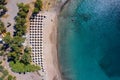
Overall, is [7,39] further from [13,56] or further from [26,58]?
[26,58]

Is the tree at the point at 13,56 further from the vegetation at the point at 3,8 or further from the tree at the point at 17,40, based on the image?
the vegetation at the point at 3,8

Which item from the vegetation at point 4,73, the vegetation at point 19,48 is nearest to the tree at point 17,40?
the vegetation at point 19,48

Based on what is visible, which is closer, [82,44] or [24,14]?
[24,14]

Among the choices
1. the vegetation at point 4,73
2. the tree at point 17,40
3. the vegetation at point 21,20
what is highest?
the vegetation at point 21,20

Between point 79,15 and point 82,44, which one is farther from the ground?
point 79,15

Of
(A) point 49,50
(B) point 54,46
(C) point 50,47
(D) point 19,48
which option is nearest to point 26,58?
(D) point 19,48

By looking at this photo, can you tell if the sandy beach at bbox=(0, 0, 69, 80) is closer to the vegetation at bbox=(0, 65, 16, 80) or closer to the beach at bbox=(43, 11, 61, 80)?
the beach at bbox=(43, 11, 61, 80)

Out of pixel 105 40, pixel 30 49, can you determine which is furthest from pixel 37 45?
pixel 105 40

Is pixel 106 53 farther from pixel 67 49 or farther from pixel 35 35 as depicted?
pixel 35 35
